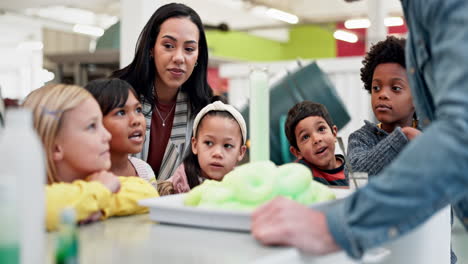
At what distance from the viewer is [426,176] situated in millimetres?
825

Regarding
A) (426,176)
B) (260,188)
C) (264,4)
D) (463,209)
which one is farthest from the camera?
(264,4)

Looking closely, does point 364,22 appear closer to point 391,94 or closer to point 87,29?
point 87,29

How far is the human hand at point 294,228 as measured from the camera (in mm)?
835

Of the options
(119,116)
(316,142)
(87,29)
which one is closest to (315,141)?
(316,142)

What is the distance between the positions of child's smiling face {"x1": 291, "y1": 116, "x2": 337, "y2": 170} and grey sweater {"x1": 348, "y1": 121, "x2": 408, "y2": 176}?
26 centimetres

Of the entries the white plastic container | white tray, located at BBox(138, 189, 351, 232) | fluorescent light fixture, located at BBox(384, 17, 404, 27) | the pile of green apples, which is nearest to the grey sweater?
the pile of green apples

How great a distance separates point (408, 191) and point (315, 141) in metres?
1.27

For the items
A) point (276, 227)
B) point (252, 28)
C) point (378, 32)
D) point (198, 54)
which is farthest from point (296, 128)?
point (252, 28)

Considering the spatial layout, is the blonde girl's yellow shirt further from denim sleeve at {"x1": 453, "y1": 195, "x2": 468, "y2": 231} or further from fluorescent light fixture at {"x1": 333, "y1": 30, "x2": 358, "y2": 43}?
fluorescent light fixture at {"x1": 333, "y1": 30, "x2": 358, "y2": 43}

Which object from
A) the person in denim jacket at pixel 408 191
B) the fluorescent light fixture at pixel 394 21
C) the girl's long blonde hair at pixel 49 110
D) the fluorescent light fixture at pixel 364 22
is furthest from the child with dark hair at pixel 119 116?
the fluorescent light fixture at pixel 364 22

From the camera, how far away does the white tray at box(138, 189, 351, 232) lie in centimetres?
94

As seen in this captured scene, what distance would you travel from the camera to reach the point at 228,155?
177 centimetres

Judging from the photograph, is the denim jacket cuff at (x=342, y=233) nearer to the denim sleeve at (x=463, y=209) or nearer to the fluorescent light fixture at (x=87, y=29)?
the denim sleeve at (x=463, y=209)

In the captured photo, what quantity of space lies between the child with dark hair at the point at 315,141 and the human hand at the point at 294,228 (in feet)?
3.78
